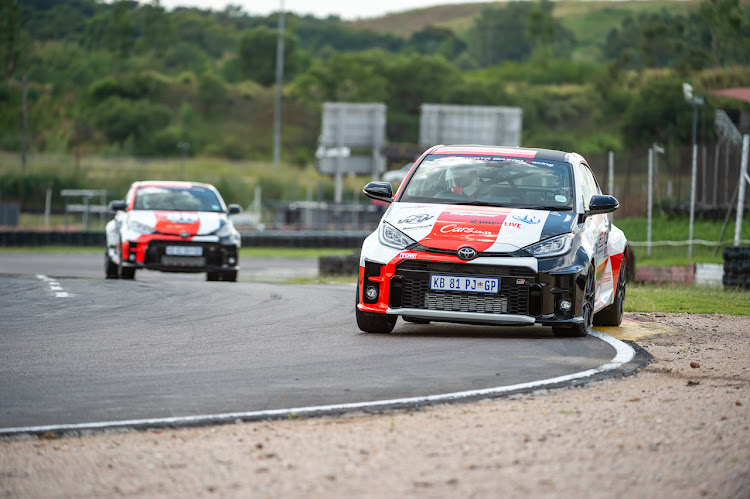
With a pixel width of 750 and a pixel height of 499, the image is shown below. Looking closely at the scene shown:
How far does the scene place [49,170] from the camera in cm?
5638

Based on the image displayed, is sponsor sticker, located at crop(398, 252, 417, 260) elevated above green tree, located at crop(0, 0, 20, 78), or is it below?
below

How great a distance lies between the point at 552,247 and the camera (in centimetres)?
939

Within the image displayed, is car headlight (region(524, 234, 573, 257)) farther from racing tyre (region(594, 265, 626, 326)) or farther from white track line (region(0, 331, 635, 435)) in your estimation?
white track line (region(0, 331, 635, 435))

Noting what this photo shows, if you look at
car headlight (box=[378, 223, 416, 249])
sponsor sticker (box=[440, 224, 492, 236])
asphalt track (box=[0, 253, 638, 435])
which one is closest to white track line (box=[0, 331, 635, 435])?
asphalt track (box=[0, 253, 638, 435])

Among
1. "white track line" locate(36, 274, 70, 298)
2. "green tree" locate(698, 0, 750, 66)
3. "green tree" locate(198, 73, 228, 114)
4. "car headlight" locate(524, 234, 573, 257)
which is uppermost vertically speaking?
"green tree" locate(698, 0, 750, 66)

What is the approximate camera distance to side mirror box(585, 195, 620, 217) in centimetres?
1017

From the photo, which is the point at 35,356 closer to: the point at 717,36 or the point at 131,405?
the point at 131,405

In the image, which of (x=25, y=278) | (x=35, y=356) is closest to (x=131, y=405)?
(x=35, y=356)

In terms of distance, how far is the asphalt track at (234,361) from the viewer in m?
6.38

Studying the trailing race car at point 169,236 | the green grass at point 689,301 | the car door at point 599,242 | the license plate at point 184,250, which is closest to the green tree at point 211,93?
the trailing race car at point 169,236

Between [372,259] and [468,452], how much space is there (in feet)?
14.6

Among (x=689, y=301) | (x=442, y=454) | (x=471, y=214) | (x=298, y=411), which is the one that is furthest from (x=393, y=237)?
(x=689, y=301)

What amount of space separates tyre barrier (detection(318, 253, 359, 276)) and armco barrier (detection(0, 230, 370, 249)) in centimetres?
1280

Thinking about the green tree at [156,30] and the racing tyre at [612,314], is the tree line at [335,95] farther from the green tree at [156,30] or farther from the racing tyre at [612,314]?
the racing tyre at [612,314]
